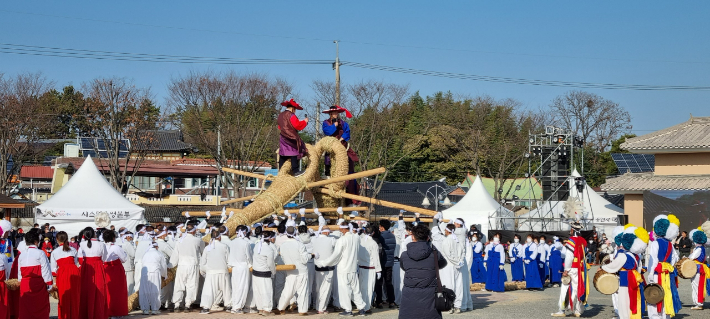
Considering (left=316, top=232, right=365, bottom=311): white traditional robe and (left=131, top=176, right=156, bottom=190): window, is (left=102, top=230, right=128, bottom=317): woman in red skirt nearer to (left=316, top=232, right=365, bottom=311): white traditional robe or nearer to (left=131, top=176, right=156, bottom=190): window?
(left=316, top=232, right=365, bottom=311): white traditional robe

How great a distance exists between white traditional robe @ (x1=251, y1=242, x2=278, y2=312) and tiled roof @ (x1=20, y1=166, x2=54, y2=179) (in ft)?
98.3

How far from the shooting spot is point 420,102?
46344 mm

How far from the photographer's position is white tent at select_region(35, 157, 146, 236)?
20.5 meters

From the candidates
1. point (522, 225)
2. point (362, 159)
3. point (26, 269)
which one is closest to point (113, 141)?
point (362, 159)

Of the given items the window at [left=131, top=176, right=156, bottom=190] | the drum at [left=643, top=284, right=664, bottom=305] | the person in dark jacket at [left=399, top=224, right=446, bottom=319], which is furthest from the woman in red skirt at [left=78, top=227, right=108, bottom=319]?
the window at [left=131, top=176, right=156, bottom=190]

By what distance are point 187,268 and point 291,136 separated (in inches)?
143

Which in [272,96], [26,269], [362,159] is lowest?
[26,269]

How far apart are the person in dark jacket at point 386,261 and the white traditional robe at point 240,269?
2.23m

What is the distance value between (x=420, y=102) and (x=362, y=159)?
50.5ft

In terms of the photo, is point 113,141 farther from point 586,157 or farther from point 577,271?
point 586,157

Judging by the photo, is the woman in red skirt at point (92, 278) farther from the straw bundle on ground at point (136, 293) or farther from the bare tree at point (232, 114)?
the bare tree at point (232, 114)

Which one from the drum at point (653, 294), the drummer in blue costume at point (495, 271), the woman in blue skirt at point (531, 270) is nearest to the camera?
the drum at point (653, 294)

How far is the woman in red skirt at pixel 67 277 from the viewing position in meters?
9.80

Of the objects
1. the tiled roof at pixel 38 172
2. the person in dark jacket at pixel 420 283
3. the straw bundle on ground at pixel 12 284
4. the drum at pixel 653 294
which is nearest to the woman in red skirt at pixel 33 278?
the straw bundle on ground at pixel 12 284
